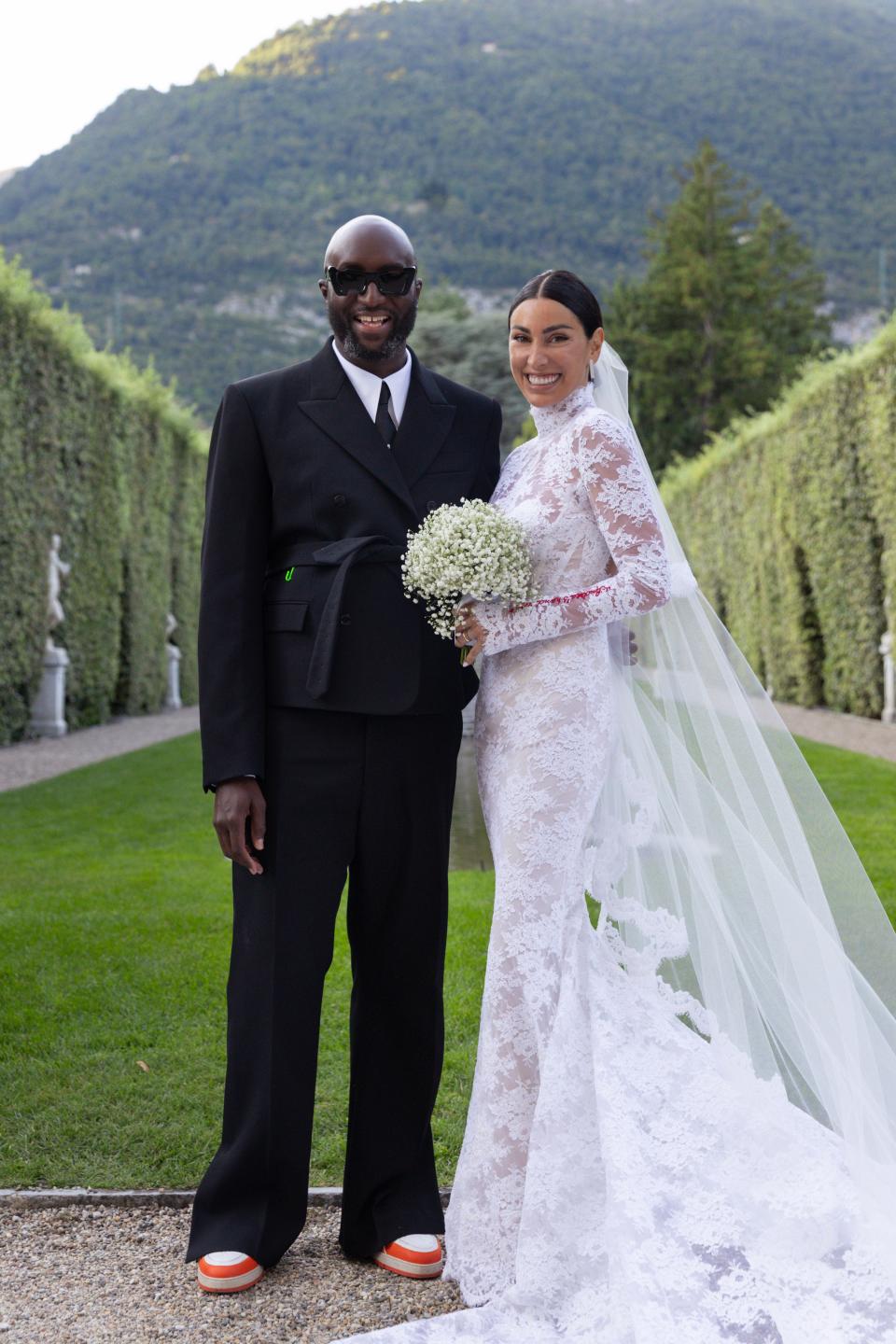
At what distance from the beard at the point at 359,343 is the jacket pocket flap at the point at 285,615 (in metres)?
0.57

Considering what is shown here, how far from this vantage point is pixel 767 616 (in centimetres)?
2027

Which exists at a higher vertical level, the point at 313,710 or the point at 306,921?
the point at 313,710

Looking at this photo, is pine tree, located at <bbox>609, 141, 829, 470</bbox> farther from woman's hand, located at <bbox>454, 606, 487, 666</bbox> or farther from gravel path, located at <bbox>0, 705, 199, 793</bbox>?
woman's hand, located at <bbox>454, 606, 487, 666</bbox>

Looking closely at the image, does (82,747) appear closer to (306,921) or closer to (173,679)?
(173,679)

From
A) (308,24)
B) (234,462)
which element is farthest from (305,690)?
(308,24)

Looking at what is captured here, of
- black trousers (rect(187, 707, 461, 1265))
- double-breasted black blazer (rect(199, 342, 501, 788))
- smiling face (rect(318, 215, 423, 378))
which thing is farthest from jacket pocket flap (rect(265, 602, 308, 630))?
smiling face (rect(318, 215, 423, 378))

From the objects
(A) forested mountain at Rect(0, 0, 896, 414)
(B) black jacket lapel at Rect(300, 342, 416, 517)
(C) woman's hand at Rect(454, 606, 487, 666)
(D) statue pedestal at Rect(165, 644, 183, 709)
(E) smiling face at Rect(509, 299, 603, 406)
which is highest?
(A) forested mountain at Rect(0, 0, 896, 414)

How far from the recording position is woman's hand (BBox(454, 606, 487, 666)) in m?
2.75

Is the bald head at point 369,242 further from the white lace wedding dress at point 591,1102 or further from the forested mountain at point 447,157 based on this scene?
the forested mountain at point 447,157

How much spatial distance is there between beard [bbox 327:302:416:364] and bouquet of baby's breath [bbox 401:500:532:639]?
40cm

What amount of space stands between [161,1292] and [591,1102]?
1.01 m

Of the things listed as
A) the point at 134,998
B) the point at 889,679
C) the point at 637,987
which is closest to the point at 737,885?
the point at 637,987

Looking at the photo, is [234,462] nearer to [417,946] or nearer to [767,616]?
[417,946]

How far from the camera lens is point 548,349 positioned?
2.87m
